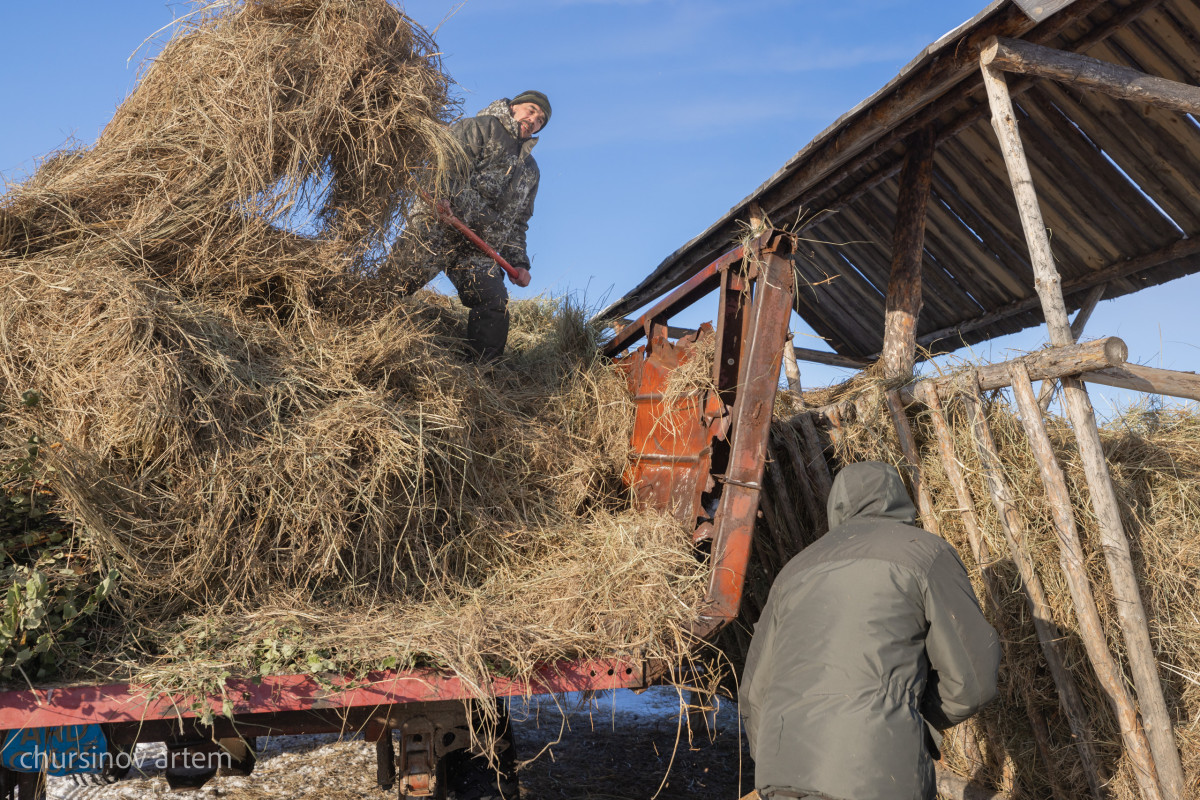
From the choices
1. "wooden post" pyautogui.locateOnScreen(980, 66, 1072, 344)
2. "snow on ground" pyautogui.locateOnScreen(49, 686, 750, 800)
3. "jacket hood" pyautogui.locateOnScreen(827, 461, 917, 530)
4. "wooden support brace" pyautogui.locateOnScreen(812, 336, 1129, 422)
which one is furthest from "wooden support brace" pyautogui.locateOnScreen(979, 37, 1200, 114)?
"snow on ground" pyautogui.locateOnScreen(49, 686, 750, 800)

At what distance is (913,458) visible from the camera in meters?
4.09

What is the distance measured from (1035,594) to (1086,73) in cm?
277

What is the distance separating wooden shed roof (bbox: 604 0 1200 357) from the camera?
15.3ft

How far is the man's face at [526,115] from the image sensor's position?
5.42 m

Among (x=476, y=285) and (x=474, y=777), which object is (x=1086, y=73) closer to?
(x=476, y=285)

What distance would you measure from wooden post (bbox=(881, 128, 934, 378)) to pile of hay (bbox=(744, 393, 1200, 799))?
1.00 m

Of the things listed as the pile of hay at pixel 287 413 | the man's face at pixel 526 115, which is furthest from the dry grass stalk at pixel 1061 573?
the man's face at pixel 526 115

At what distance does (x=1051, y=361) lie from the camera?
3.54 meters

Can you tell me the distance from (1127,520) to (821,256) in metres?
5.09

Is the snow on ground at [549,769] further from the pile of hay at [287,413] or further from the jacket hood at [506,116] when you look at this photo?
the jacket hood at [506,116]

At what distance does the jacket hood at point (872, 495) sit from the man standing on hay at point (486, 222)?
2328 millimetres

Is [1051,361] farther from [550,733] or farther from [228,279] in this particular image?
[550,733]

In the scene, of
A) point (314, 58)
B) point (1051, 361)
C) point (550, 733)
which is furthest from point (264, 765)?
point (1051, 361)

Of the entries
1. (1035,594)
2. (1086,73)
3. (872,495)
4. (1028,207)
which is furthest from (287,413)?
(1086,73)
